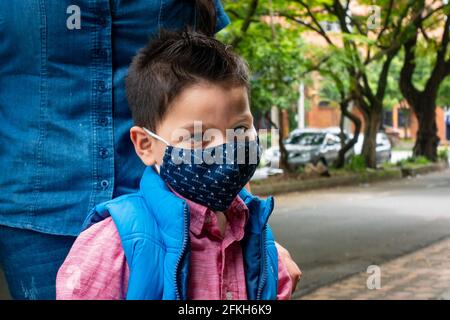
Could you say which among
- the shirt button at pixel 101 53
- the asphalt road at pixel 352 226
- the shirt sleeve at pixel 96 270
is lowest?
the asphalt road at pixel 352 226

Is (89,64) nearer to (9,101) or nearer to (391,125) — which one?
(9,101)

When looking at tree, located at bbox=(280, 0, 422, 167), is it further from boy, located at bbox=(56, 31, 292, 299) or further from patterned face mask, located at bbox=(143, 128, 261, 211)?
patterned face mask, located at bbox=(143, 128, 261, 211)

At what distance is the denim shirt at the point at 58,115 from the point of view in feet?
5.91

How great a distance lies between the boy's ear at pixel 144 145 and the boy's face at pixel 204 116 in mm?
29

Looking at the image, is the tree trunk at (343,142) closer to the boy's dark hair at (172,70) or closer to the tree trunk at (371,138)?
the tree trunk at (371,138)

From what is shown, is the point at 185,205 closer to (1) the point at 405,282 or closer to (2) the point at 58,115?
(2) the point at 58,115

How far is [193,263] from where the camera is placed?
1.54 metres

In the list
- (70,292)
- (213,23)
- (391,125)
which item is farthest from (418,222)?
(391,125)

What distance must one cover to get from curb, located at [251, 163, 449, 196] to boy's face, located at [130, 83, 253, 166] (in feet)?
39.3

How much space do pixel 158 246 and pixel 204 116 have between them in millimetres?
303

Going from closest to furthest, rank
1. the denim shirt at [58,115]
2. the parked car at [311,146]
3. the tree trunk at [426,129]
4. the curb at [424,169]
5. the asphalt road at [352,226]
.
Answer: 1. the denim shirt at [58,115]
2. the asphalt road at [352,226]
3. the curb at [424,169]
4. the parked car at [311,146]
5. the tree trunk at [426,129]

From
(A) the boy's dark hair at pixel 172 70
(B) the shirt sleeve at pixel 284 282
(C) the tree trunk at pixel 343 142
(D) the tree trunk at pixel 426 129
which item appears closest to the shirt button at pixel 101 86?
(A) the boy's dark hair at pixel 172 70

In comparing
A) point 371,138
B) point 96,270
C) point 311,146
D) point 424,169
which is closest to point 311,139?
point 311,146

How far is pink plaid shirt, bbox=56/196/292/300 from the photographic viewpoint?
1.44 meters
